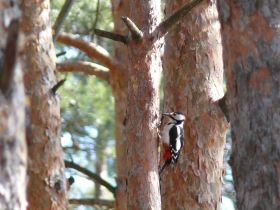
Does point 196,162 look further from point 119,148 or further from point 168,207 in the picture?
point 119,148

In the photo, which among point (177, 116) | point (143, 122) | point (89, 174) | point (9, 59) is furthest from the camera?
point (89, 174)

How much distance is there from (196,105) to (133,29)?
1.65 meters

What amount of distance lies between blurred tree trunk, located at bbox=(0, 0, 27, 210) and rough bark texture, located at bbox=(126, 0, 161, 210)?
228 cm

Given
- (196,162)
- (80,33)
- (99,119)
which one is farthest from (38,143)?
(99,119)

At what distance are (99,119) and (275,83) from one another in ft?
23.6

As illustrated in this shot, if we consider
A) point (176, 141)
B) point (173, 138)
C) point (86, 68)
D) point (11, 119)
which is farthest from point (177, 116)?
point (11, 119)

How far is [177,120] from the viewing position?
19.0ft

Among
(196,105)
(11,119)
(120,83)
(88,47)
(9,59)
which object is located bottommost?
(11,119)

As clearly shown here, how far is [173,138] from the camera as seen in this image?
6449 millimetres

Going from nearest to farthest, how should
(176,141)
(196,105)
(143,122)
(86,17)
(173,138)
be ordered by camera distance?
(143,122)
(196,105)
(176,141)
(173,138)
(86,17)

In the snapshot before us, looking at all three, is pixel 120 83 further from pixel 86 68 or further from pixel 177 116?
pixel 177 116

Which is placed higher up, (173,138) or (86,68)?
(86,68)

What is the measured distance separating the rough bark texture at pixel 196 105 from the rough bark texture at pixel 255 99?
2.50 meters

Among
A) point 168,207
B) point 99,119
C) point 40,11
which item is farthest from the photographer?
point 99,119
